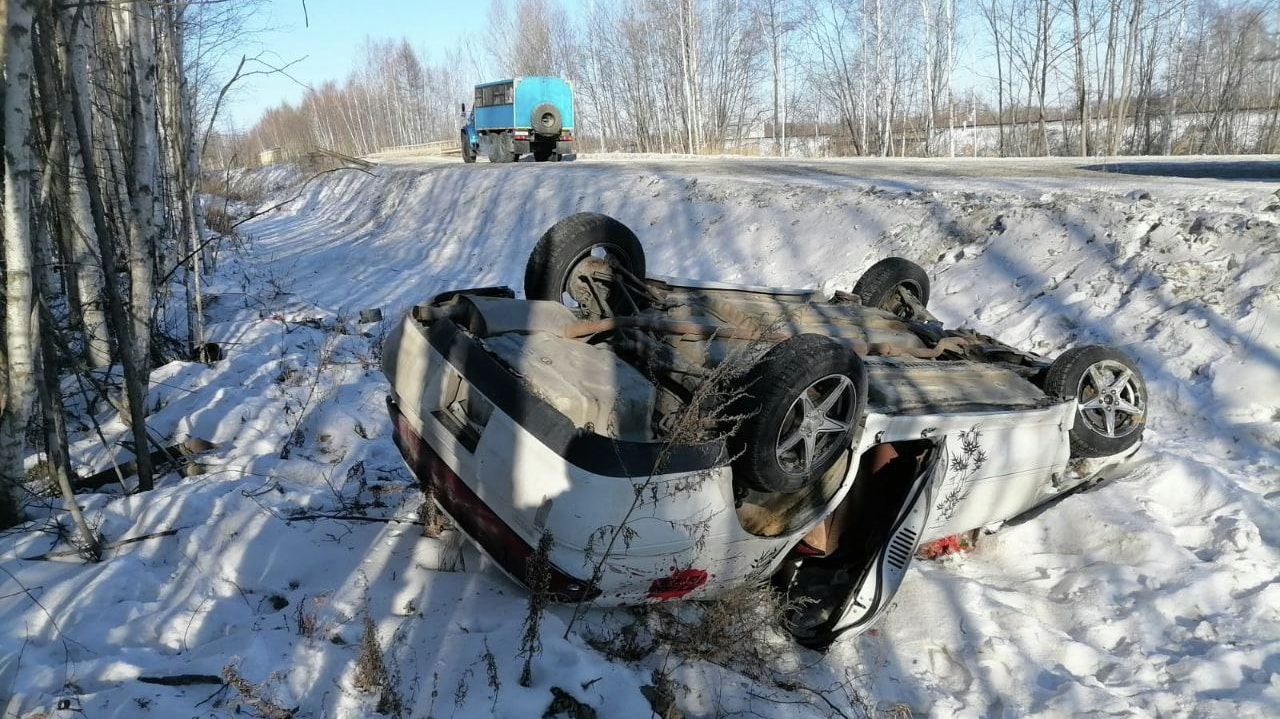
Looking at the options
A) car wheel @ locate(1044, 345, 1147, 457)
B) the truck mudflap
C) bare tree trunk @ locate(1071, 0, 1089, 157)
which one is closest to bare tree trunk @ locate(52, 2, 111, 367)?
the truck mudflap

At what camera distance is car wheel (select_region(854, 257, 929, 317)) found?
508 cm

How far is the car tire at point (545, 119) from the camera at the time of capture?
22.7 metres

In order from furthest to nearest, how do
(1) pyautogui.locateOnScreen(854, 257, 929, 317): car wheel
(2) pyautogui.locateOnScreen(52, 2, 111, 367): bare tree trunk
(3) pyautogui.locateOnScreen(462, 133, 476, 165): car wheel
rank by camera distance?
(3) pyautogui.locateOnScreen(462, 133, 476, 165): car wheel < (2) pyautogui.locateOnScreen(52, 2, 111, 367): bare tree trunk < (1) pyautogui.locateOnScreen(854, 257, 929, 317): car wheel

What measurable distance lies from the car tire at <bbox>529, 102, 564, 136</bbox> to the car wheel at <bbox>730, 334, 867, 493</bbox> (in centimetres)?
2139

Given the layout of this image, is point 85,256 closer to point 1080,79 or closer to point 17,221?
point 17,221

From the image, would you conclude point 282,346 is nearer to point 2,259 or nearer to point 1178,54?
point 2,259

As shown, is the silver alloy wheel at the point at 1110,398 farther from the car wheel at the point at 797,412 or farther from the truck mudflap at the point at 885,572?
the car wheel at the point at 797,412

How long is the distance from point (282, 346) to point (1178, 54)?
34071 millimetres

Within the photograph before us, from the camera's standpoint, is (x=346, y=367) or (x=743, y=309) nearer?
(x=743, y=309)

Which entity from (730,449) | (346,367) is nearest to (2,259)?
(346,367)

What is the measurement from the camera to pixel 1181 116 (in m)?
25.7

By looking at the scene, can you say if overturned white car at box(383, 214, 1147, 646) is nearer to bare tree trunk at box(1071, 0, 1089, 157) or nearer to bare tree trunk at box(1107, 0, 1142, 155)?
bare tree trunk at box(1071, 0, 1089, 157)

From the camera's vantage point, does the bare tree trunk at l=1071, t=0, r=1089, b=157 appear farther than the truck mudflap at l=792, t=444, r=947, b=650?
Yes

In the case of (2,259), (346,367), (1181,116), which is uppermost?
(1181,116)
